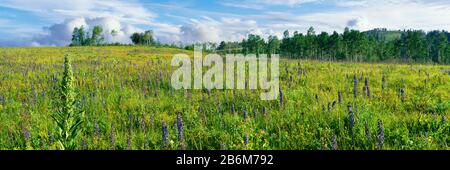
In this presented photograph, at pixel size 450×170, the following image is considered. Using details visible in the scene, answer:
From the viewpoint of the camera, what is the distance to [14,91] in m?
12.4

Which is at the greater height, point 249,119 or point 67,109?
point 67,109

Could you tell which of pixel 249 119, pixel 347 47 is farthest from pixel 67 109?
pixel 347 47

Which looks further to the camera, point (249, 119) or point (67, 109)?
point (249, 119)

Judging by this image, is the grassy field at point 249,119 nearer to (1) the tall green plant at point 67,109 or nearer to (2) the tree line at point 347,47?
(1) the tall green plant at point 67,109

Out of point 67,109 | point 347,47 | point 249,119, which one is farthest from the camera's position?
point 347,47

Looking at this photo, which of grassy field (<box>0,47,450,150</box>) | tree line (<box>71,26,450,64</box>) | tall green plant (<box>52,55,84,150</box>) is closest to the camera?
tall green plant (<box>52,55,84,150</box>)

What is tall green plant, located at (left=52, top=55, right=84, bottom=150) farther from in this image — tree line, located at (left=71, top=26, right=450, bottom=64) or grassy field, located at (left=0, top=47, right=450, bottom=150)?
tree line, located at (left=71, top=26, right=450, bottom=64)

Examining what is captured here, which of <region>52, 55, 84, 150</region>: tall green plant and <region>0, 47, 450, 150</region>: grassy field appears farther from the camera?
<region>0, 47, 450, 150</region>: grassy field

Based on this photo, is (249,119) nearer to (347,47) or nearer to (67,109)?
(67,109)

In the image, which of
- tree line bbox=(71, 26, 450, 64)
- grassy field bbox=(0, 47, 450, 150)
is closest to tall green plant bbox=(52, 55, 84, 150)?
grassy field bbox=(0, 47, 450, 150)

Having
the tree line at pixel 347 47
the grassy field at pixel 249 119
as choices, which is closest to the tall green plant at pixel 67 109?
the grassy field at pixel 249 119

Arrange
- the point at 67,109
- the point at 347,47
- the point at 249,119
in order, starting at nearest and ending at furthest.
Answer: the point at 67,109
the point at 249,119
the point at 347,47
